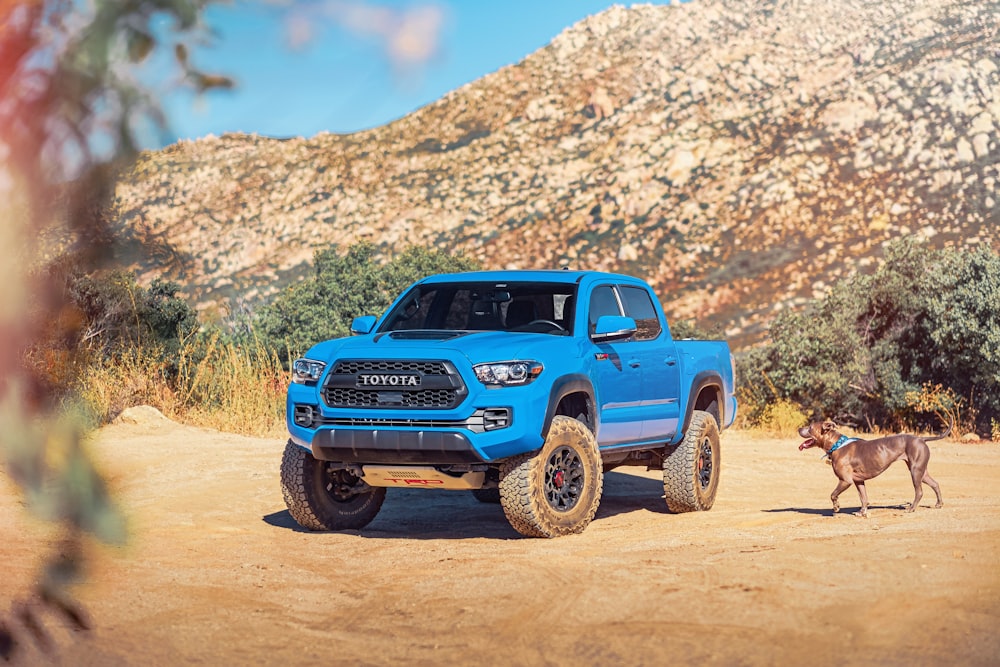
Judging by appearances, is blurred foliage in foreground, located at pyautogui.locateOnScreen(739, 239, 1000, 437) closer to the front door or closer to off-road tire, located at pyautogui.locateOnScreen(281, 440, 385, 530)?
the front door

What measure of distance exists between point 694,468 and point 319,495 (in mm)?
3560

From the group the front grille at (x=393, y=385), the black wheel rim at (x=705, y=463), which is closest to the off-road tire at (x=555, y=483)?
the front grille at (x=393, y=385)

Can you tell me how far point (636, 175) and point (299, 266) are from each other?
2000 centimetres

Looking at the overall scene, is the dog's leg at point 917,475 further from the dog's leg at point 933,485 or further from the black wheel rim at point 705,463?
the black wheel rim at point 705,463

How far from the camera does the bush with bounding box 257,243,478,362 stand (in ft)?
81.8

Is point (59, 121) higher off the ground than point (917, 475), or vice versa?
point (59, 121)

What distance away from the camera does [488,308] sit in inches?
411

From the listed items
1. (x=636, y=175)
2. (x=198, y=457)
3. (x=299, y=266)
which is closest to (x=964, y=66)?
(x=636, y=175)

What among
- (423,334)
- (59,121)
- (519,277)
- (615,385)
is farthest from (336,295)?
(59,121)

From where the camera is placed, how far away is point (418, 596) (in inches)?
267

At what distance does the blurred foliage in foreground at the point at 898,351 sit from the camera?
69.3 feet

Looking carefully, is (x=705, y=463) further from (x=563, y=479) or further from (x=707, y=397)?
(x=563, y=479)

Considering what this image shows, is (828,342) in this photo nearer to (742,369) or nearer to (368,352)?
(742,369)

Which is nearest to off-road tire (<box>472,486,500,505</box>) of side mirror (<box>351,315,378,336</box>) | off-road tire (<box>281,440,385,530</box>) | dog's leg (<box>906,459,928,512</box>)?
off-road tire (<box>281,440,385,530</box>)
